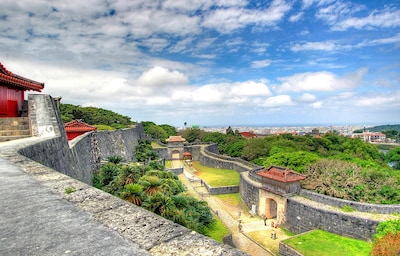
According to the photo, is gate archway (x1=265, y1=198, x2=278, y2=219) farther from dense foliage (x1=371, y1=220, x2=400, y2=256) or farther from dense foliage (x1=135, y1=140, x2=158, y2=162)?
dense foliage (x1=135, y1=140, x2=158, y2=162)

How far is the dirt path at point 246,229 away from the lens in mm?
14266

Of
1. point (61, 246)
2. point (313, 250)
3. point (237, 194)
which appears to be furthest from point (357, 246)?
point (61, 246)

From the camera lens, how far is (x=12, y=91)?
953 centimetres

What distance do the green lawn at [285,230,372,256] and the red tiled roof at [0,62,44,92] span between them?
13538 millimetres

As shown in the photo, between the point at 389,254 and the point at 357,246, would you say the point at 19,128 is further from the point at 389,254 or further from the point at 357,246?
the point at 357,246

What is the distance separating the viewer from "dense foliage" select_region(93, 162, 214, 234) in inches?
418

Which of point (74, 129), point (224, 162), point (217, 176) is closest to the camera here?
point (74, 129)

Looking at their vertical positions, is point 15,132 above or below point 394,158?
above

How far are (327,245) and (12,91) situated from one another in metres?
15.5

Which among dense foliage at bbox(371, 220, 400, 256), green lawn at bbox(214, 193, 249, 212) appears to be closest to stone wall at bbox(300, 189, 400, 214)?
dense foliage at bbox(371, 220, 400, 256)

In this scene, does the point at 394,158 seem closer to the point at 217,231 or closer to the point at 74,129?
the point at 217,231

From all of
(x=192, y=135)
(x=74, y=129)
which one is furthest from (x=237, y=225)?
(x=192, y=135)

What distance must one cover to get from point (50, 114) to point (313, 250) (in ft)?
41.6

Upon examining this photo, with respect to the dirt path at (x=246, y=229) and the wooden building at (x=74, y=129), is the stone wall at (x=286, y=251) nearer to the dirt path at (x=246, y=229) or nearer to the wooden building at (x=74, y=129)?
the dirt path at (x=246, y=229)
